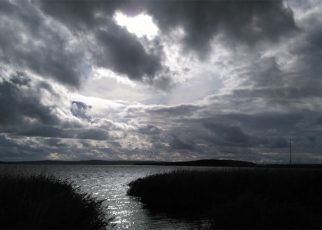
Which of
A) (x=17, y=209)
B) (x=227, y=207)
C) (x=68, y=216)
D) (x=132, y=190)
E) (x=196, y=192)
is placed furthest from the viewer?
(x=132, y=190)

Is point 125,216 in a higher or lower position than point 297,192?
lower

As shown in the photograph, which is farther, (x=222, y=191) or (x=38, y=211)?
(x=222, y=191)

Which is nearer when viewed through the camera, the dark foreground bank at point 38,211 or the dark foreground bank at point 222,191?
the dark foreground bank at point 38,211

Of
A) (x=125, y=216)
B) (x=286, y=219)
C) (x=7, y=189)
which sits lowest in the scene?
(x=125, y=216)

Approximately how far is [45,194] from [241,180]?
67.1ft

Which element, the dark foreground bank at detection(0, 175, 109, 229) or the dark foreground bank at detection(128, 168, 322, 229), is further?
the dark foreground bank at detection(128, 168, 322, 229)

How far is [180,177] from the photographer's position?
32562 mm

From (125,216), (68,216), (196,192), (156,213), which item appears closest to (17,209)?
(68,216)

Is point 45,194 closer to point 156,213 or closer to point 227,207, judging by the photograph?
point 227,207

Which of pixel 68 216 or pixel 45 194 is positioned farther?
pixel 45 194

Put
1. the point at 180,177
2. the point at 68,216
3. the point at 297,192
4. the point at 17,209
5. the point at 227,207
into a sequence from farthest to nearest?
the point at 180,177
the point at 297,192
the point at 227,207
the point at 68,216
the point at 17,209

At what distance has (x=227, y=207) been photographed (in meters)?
15.9

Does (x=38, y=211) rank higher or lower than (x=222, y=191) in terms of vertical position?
higher

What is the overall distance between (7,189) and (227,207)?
34.2ft
